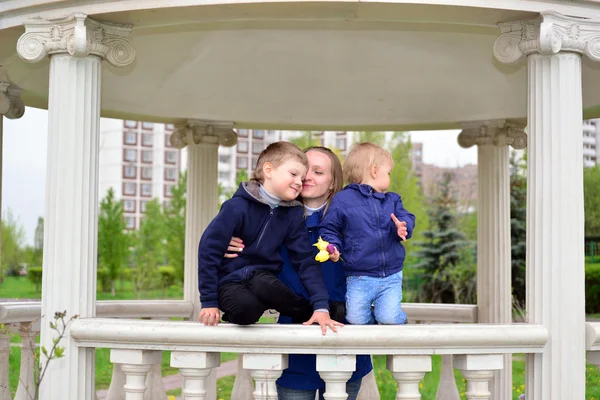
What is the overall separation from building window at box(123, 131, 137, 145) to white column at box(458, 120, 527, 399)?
71.4m

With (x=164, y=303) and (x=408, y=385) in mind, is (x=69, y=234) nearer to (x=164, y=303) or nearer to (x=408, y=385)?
(x=408, y=385)

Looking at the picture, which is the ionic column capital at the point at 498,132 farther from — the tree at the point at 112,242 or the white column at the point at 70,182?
the tree at the point at 112,242

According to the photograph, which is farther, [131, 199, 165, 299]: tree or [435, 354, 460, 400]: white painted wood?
[131, 199, 165, 299]: tree

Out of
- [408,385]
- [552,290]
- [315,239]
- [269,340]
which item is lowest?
[408,385]

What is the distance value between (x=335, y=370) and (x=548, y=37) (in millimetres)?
2377

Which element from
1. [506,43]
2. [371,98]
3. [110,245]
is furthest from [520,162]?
[506,43]

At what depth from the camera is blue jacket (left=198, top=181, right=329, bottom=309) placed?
446 centimetres

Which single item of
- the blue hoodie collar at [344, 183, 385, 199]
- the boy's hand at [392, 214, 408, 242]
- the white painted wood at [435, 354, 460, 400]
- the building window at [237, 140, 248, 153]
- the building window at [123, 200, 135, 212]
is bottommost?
the white painted wood at [435, 354, 460, 400]

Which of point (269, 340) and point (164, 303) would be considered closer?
point (269, 340)

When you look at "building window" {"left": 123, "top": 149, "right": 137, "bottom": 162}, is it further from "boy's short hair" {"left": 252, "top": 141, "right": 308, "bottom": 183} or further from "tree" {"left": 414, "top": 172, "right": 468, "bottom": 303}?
"boy's short hair" {"left": 252, "top": 141, "right": 308, "bottom": 183}

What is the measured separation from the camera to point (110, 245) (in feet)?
130

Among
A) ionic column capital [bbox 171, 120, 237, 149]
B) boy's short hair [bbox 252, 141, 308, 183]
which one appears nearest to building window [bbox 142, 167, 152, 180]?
ionic column capital [bbox 171, 120, 237, 149]

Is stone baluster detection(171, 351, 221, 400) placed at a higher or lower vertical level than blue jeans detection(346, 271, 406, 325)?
lower

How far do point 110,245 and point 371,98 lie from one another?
108 feet
